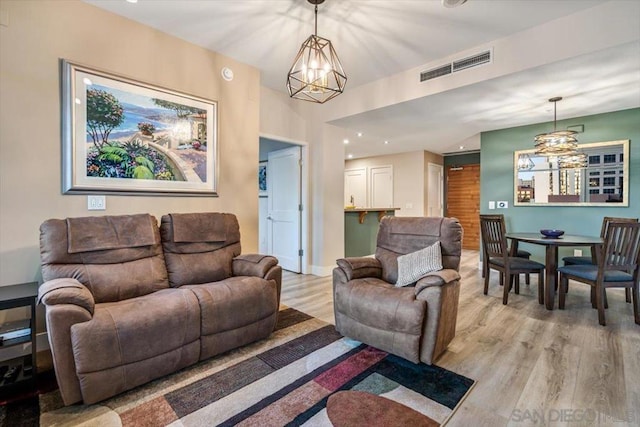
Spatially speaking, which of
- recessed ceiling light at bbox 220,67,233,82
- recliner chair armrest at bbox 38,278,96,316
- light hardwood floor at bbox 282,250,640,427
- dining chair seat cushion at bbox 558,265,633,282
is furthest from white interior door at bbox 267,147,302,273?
dining chair seat cushion at bbox 558,265,633,282

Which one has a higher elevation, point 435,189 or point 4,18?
point 4,18

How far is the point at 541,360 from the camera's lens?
7.13ft

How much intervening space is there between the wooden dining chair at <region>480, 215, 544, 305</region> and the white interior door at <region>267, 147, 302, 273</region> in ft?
8.76

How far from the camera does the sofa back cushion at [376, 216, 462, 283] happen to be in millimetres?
2510

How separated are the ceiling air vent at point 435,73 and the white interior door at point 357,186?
4888mm

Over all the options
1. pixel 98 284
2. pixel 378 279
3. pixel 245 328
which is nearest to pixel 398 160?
pixel 378 279

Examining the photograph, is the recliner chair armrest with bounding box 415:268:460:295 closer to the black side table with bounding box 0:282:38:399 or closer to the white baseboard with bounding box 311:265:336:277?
the black side table with bounding box 0:282:38:399

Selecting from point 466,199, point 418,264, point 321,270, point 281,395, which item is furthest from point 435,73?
point 466,199

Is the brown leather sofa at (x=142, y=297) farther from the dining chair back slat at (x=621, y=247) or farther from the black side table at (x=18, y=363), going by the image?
the dining chair back slat at (x=621, y=247)

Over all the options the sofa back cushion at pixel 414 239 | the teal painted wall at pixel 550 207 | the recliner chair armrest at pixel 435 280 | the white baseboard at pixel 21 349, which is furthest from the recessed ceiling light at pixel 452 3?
the white baseboard at pixel 21 349

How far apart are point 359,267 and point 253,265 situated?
0.93 meters

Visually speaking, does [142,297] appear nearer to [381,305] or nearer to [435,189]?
[381,305]

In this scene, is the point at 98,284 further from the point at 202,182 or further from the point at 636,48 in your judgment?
the point at 636,48

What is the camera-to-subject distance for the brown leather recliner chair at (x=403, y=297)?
2.02 m
